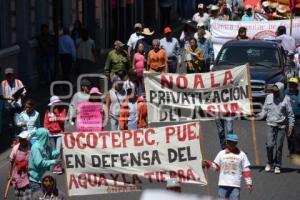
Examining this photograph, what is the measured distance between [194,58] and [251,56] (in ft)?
4.79

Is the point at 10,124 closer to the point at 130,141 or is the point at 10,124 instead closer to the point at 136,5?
the point at 130,141

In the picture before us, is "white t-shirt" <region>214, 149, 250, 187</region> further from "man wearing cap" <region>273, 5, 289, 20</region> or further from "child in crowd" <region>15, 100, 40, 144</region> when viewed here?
"man wearing cap" <region>273, 5, 289, 20</region>

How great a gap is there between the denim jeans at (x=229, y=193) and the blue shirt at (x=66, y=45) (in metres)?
15.8

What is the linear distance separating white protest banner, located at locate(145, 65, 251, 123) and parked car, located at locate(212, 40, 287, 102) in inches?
183

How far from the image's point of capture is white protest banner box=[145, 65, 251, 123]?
21.4 meters

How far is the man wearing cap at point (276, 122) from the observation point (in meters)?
20.3

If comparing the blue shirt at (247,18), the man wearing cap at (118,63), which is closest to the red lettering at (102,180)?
the man wearing cap at (118,63)

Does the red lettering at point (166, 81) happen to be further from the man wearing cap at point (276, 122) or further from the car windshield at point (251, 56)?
the car windshield at point (251, 56)

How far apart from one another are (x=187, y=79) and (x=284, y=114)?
219cm

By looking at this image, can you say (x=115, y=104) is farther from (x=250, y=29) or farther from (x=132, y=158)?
(x=250, y=29)

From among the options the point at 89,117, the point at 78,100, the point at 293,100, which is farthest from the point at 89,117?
the point at 293,100

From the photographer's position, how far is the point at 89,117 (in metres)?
20.6

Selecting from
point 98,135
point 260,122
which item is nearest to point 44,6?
point 260,122

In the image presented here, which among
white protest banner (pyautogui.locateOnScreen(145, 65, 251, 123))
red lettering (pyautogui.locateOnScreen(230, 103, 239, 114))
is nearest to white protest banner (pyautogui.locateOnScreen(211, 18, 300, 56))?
white protest banner (pyautogui.locateOnScreen(145, 65, 251, 123))
